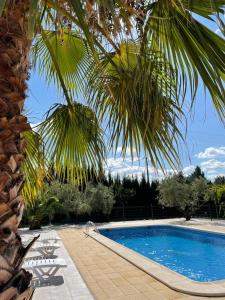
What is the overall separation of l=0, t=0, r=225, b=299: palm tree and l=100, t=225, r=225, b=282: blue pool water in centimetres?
862

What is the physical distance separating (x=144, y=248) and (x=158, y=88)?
15.0m

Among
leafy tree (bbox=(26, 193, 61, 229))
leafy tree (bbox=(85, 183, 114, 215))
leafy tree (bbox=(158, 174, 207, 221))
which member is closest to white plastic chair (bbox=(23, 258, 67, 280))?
leafy tree (bbox=(26, 193, 61, 229))

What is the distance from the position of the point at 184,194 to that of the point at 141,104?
2346 centimetres

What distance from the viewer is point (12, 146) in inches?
73.7

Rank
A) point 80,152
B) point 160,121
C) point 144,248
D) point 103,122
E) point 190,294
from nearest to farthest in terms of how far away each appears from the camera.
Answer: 1. point 160,121
2. point 103,122
3. point 80,152
4. point 190,294
5. point 144,248

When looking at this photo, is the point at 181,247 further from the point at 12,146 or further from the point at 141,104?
the point at 12,146

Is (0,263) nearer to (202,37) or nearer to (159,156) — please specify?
(159,156)

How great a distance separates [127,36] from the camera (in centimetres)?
211

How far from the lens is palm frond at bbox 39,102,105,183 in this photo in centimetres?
362

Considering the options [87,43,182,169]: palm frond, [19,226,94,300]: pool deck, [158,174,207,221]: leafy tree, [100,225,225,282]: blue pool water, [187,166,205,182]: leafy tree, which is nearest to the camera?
[87,43,182,169]: palm frond

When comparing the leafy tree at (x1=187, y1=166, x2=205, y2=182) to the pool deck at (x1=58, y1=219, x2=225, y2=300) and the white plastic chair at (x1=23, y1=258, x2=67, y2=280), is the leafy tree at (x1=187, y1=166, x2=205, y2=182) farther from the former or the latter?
the white plastic chair at (x1=23, y1=258, x2=67, y2=280)

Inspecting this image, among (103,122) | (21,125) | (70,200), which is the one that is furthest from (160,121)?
(70,200)

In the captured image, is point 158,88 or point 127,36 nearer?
point 127,36

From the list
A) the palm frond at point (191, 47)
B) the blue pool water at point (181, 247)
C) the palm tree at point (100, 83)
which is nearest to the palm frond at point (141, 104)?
the palm tree at point (100, 83)
